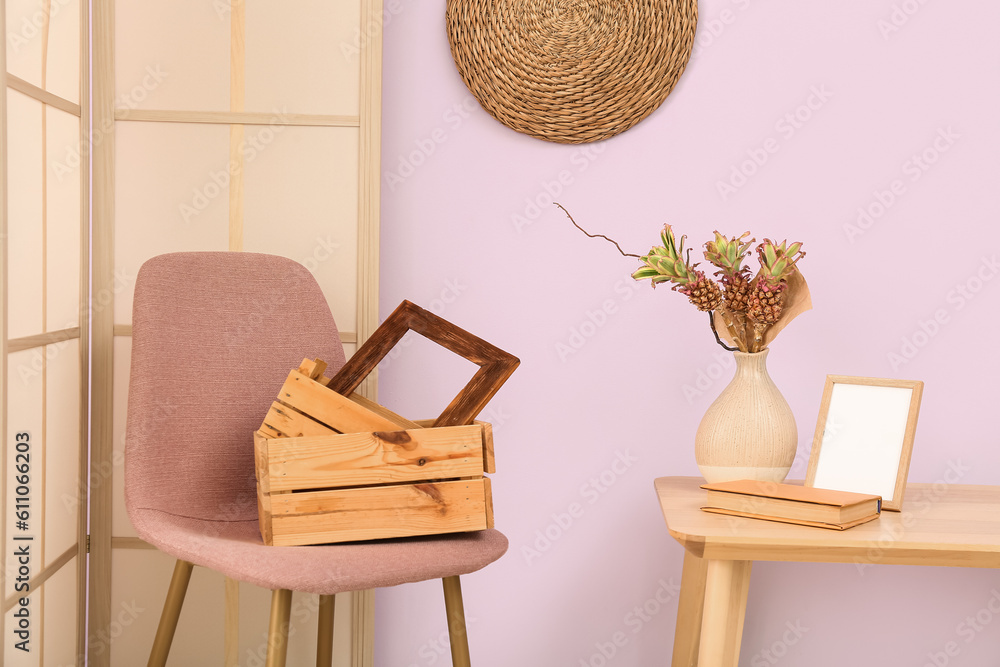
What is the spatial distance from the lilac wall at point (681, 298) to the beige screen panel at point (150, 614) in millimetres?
356

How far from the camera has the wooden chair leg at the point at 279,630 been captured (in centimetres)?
104

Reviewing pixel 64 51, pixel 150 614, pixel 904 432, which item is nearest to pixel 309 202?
pixel 64 51

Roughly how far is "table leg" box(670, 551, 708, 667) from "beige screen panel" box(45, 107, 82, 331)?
4.24ft

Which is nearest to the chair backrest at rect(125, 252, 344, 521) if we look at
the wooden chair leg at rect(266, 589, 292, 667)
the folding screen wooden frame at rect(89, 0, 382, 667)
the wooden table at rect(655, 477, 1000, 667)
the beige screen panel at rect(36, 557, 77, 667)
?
the folding screen wooden frame at rect(89, 0, 382, 667)

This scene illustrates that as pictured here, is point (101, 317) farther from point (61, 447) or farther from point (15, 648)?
point (15, 648)

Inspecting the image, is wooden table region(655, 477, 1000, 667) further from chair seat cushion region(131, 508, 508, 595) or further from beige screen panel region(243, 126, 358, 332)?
beige screen panel region(243, 126, 358, 332)

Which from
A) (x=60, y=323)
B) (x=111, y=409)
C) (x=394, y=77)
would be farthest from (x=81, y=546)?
(x=394, y=77)

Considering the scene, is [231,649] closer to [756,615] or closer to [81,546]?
[81,546]

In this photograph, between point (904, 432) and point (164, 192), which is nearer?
point (904, 432)

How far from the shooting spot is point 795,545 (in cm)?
108

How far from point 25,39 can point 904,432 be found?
66.3 inches

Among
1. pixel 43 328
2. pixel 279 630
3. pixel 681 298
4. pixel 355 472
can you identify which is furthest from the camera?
pixel 681 298

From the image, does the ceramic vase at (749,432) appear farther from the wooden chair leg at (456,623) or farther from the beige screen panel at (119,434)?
the beige screen panel at (119,434)

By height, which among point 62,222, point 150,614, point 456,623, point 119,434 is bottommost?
point 150,614
